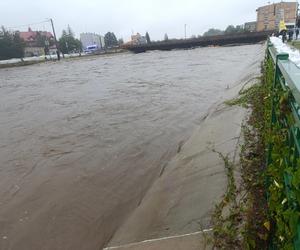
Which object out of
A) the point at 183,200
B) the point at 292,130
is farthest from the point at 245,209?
the point at 292,130

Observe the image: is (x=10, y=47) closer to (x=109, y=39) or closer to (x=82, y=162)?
(x=109, y=39)

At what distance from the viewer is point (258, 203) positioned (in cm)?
341

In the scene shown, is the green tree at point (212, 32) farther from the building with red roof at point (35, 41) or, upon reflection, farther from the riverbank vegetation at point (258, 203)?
the riverbank vegetation at point (258, 203)

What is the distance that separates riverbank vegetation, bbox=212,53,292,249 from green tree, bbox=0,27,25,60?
8133cm

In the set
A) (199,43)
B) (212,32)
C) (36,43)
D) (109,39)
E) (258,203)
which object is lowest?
(212,32)

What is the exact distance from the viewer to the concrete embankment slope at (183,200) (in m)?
3.65

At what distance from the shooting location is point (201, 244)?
10.7ft

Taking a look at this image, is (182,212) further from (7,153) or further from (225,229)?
(7,153)

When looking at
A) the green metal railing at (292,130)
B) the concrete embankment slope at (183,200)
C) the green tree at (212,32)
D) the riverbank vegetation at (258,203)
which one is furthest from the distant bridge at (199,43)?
the green tree at (212,32)

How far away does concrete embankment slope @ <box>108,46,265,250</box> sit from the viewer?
3.65m

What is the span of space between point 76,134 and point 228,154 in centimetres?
515

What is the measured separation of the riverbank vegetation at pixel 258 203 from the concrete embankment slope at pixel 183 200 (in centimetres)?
21

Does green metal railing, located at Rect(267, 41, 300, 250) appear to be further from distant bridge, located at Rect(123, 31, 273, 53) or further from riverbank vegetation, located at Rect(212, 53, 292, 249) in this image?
distant bridge, located at Rect(123, 31, 273, 53)

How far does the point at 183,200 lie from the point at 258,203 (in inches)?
46.4
